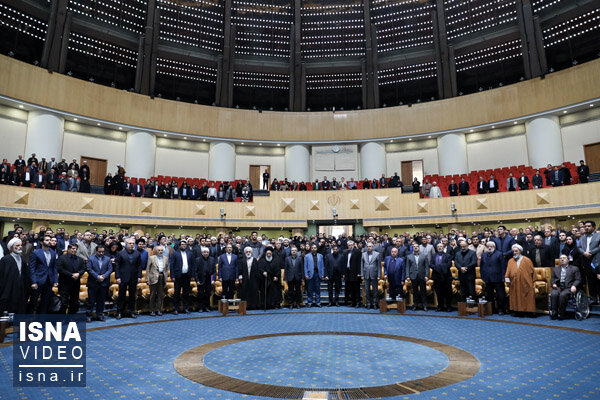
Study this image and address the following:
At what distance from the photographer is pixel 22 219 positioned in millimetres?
13844

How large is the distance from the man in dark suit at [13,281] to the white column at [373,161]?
1669cm

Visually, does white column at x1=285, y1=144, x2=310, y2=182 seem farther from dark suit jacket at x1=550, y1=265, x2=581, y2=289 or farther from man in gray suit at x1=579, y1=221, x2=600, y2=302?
dark suit jacket at x1=550, y1=265, x2=581, y2=289

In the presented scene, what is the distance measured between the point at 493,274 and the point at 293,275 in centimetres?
437

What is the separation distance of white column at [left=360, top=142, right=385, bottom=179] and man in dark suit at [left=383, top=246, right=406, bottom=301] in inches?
457

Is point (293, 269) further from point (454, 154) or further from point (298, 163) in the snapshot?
point (454, 154)

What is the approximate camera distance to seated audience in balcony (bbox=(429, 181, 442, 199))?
16.0 m

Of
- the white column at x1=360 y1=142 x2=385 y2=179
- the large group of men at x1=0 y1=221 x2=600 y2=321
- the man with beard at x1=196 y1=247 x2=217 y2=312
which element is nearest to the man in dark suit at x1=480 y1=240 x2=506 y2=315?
the large group of men at x1=0 y1=221 x2=600 y2=321

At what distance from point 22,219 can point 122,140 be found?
21.6 ft

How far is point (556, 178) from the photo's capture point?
551 inches

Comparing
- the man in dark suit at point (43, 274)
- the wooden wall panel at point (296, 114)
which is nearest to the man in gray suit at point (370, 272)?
the man in dark suit at point (43, 274)

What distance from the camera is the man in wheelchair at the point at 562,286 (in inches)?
274

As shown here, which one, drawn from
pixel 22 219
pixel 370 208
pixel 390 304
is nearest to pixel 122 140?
pixel 22 219

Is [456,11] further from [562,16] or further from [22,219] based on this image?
[22,219]

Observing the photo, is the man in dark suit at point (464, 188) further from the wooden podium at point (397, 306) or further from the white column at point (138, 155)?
the white column at point (138, 155)
